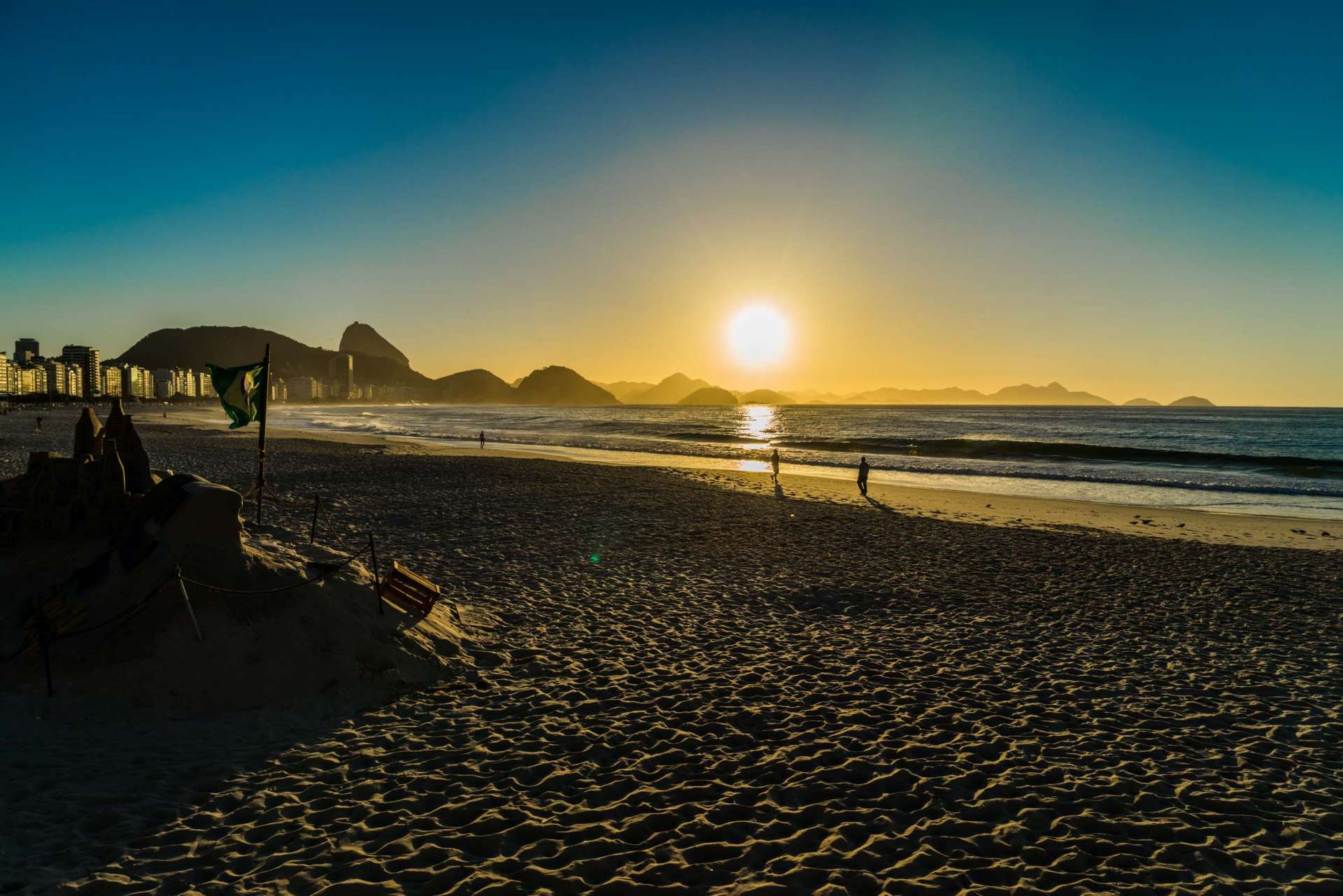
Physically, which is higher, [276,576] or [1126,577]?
[276,576]

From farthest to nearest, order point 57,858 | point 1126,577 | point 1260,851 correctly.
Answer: point 1126,577
point 1260,851
point 57,858

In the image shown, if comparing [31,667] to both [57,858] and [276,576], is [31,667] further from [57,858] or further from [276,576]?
[57,858]

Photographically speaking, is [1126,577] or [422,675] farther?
[1126,577]

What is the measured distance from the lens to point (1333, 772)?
22.7 ft

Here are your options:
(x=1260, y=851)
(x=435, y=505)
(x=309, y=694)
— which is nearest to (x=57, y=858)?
(x=309, y=694)

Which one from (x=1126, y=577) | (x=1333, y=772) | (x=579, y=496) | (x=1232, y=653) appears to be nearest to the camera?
(x=1333, y=772)

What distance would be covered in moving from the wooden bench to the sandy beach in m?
1.28

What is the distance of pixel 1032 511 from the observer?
83.4 feet

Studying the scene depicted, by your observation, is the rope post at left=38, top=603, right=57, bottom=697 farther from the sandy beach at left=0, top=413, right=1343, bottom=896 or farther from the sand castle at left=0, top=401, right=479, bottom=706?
the sandy beach at left=0, top=413, right=1343, bottom=896

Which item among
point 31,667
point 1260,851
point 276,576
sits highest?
point 276,576

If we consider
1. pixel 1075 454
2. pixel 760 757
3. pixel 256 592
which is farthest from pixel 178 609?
pixel 1075 454

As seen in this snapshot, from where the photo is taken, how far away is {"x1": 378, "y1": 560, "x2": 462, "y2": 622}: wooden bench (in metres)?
10.2

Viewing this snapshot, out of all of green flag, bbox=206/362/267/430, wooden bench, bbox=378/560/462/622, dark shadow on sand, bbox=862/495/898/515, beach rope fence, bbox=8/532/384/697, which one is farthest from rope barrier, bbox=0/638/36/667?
dark shadow on sand, bbox=862/495/898/515

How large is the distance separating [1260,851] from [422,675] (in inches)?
362
